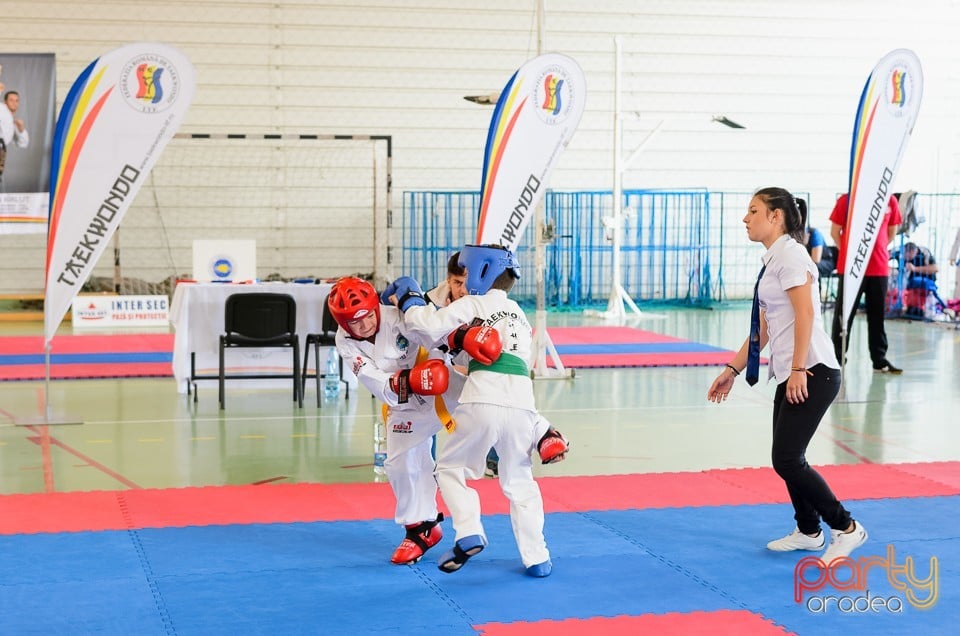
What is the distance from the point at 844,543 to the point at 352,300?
7.07 feet

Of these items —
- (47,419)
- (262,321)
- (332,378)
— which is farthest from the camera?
(332,378)

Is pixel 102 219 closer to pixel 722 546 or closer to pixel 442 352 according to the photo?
pixel 442 352

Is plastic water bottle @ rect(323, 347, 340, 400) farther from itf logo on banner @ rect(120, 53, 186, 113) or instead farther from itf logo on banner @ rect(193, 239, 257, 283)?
itf logo on banner @ rect(120, 53, 186, 113)

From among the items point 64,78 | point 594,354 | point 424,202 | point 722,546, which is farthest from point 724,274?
point 722,546

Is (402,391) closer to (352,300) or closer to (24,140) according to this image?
(352,300)

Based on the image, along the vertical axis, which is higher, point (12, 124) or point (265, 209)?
point (12, 124)

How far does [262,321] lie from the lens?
8.98 metres

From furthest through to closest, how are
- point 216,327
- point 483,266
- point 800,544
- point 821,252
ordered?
point 821,252 → point 216,327 → point 800,544 → point 483,266

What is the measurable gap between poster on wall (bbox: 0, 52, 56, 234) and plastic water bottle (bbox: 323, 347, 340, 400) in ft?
25.1

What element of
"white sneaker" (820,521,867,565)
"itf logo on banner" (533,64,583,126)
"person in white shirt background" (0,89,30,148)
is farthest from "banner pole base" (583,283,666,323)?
"white sneaker" (820,521,867,565)

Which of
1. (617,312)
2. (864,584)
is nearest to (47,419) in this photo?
(864,584)

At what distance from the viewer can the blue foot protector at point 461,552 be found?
172 inches

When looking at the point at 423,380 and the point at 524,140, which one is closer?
the point at 423,380

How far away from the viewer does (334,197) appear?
717 inches
